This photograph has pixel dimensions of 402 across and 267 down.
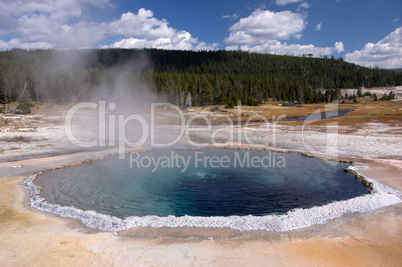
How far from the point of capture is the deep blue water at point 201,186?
24.6ft

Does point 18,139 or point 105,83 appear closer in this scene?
point 18,139

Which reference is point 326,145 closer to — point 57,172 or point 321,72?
point 57,172

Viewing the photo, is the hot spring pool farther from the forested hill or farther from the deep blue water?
the forested hill

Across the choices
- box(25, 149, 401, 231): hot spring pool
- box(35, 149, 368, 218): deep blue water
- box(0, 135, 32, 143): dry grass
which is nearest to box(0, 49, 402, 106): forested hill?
box(0, 135, 32, 143): dry grass

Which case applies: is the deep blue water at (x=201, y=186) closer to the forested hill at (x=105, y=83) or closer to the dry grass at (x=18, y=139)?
the dry grass at (x=18, y=139)

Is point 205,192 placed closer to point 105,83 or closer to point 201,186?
point 201,186

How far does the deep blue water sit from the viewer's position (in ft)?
24.6

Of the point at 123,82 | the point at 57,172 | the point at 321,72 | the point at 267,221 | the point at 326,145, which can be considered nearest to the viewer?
the point at 267,221

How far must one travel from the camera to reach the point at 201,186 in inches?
362

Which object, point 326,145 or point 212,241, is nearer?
point 212,241

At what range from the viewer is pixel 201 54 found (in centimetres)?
10744

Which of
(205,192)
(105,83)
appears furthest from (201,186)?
(105,83)

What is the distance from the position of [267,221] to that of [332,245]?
1.34m

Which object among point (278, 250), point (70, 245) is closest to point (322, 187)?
point (278, 250)
